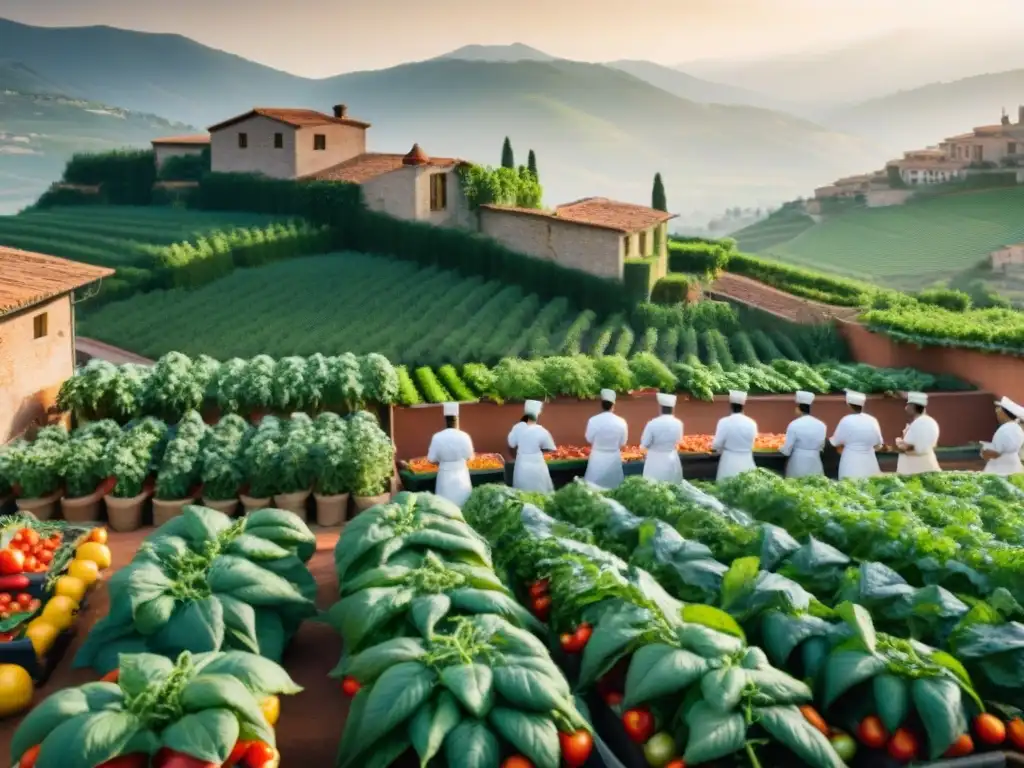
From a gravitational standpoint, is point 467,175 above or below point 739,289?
above

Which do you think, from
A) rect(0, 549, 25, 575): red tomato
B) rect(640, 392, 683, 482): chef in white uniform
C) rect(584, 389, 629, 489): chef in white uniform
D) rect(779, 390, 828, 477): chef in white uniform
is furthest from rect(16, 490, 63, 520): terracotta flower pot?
rect(779, 390, 828, 477): chef in white uniform

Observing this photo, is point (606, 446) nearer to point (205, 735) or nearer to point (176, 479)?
point (176, 479)

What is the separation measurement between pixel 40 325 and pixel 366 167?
16371 mm

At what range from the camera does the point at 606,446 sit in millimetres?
10961

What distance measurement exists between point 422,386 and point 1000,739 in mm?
10149

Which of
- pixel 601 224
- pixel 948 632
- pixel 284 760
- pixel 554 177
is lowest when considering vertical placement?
pixel 284 760

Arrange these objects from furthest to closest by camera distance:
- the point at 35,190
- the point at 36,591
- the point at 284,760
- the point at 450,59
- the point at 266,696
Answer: the point at 450,59 → the point at 35,190 → the point at 36,591 → the point at 284,760 → the point at 266,696

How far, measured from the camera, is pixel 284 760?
15.3 ft

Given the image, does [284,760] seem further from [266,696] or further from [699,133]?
[699,133]

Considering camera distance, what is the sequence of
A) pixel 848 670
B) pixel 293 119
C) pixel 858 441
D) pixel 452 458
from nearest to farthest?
pixel 848 670, pixel 452 458, pixel 858 441, pixel 293 119

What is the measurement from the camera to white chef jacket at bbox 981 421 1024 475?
10.6 m

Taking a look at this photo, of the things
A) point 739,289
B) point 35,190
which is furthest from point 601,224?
point 35,190

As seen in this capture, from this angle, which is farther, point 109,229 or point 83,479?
point 109,229

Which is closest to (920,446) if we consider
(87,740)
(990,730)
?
(990,730)
